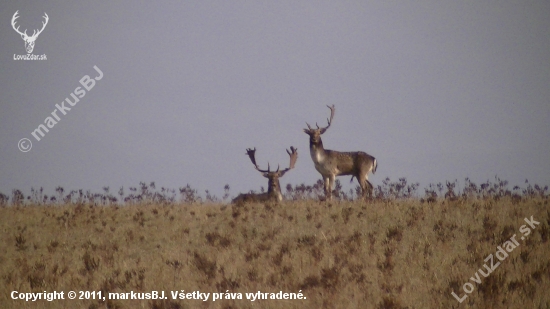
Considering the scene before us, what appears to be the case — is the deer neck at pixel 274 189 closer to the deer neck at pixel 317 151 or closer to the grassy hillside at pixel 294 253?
the deer neck at pixel 317 151

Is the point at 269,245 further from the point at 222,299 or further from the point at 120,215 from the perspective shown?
the point at 120,215

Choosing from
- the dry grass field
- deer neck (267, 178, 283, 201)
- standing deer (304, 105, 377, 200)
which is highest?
standing deer (304, 105, 377, 200)

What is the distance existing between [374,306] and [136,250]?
5.67 m

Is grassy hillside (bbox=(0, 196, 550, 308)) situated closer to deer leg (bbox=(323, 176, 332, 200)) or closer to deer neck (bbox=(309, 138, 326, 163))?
deer leg (bbox=(323, 176, 332, 200))

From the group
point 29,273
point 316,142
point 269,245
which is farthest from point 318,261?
point 316,142

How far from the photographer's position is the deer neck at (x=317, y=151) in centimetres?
2036

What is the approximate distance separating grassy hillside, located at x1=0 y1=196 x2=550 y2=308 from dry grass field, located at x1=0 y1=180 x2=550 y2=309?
0.08 ft

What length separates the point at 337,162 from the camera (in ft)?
66.7

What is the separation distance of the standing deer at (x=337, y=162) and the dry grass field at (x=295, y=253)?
3.78m

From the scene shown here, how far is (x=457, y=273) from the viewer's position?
9.84 meters

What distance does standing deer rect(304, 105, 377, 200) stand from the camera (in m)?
20.2

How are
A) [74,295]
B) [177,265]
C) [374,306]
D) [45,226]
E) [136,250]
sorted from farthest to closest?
[45,226] < [136,250] < [177,265] < [74,295] < [374,306]

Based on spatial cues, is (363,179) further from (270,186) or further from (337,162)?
(270,186)

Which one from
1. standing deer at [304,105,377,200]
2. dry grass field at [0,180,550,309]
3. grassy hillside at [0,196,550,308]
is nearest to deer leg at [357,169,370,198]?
standing deer at [304,105,377,200]
